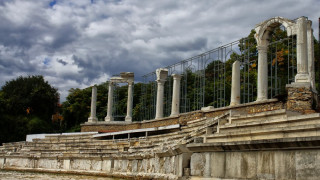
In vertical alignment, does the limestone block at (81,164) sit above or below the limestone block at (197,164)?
below

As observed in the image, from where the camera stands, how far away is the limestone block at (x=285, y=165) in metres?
7.82

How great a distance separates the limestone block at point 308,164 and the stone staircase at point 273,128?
0.87 m

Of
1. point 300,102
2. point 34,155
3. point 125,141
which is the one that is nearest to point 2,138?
point 34,155

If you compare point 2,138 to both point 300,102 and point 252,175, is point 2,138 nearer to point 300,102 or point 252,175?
point 300,102

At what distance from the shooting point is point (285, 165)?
793 cm

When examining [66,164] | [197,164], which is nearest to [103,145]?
[66,164]

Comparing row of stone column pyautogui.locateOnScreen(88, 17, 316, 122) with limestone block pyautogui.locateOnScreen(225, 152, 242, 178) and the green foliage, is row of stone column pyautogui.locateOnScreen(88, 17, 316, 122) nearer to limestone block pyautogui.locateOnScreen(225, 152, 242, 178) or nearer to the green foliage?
limestone block pyautogui.locateOnScreen(225, 152, 242, 178)

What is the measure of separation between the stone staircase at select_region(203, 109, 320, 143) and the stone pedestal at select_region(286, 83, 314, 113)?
10.5 feet

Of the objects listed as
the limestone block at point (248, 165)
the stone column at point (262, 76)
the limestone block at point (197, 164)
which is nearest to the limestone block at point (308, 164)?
the limestone block at point (248, 165)

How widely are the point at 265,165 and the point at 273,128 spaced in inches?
56.4

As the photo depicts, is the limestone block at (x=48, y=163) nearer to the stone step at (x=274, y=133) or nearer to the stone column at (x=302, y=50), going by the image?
the stone step at (x=274, y=133)

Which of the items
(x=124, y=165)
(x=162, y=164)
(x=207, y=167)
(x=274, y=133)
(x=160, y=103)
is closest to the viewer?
(x=274, y=133)

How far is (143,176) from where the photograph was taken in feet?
46.1

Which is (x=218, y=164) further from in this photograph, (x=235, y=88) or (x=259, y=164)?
(x=235, y=88)
